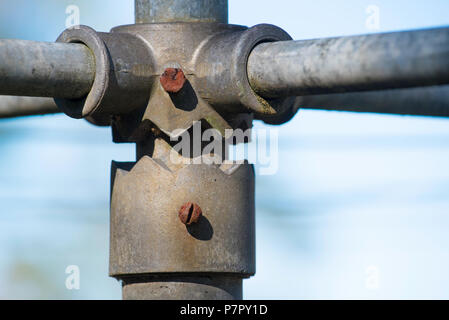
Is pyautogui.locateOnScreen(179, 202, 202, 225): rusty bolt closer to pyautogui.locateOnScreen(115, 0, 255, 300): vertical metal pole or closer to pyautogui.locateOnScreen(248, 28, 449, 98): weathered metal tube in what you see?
pyautogui.locateOnScreen(115, 0, 255, 300): vertical metal pole

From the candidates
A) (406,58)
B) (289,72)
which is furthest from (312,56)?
(406,58)

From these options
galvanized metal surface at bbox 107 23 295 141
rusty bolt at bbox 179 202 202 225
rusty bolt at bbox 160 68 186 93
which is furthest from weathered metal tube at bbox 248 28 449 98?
rusty bolt at bbox 179 202 202 225

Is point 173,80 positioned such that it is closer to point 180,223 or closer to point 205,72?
point 205,72

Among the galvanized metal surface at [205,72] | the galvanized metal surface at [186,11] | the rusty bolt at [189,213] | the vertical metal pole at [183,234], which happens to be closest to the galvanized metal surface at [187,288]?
the vertical metal pole at [183,234]

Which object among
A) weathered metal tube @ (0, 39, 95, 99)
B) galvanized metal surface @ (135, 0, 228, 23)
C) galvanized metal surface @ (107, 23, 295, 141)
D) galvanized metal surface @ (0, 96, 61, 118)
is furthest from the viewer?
galvanized metal surface @ (0, 96, 61, 118)

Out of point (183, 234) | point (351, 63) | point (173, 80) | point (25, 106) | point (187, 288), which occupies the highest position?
point (25, 106)

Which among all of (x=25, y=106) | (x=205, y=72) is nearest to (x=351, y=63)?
(x=205, y=72)
